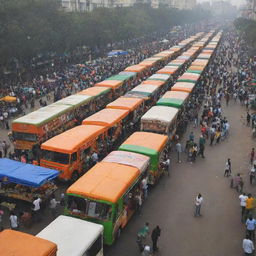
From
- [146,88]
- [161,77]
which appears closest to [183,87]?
[146,88]

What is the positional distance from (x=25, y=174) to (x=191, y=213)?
762 centimetres

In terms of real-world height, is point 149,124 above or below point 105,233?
above

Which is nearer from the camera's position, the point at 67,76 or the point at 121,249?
the point at 121,249

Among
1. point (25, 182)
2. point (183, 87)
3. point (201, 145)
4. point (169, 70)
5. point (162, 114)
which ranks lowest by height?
point (201, 145)

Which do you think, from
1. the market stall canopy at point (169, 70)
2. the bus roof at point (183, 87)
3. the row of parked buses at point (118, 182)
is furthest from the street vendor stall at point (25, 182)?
the market stall canopy at point (169, 70)

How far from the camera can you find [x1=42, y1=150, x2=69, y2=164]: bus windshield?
16.5 metres

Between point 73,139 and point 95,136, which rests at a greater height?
point 73,139

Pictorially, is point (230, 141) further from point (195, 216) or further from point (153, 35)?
point (153, 35)

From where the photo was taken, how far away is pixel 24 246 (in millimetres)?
8555

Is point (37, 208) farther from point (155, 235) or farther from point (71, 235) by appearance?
point (155, 235)

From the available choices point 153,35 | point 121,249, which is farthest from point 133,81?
point 153,35

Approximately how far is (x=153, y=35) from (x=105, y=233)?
10227cm

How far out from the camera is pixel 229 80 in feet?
129

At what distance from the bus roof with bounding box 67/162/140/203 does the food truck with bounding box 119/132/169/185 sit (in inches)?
89.2
